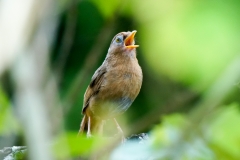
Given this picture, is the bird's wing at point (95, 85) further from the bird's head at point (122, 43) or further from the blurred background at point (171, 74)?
the blurred background at point (171, 74)

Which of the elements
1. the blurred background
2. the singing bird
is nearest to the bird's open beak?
the singing bird

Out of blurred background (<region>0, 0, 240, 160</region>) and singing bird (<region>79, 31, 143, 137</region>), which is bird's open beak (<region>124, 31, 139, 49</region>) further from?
blurred background (<region>0, 0, 240, 160</region>)

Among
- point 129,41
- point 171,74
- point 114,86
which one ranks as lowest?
point 171,74

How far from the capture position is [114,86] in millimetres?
3334

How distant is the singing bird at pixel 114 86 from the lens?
3.07m

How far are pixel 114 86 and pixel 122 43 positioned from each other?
0.30 m

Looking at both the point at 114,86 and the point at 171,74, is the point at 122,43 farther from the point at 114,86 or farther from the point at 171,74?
the point at 171,74

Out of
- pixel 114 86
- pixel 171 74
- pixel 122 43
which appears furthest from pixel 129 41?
pixel 171 74

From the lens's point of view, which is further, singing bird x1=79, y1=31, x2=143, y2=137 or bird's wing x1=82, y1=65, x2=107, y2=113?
bird's wing x1=82, y1=65, x2=107, y2=113

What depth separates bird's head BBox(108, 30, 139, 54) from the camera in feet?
10.3

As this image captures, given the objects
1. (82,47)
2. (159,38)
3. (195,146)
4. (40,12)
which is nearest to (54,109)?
(159,38)

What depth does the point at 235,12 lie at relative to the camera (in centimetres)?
102

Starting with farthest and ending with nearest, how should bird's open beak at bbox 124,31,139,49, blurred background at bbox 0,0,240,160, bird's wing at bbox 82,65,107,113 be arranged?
1. bird's wing at bbox 82,65,107,113
2. bird's open beak at bbox 124,31,139,49
3. blurred background at bbox 0,0,240,160

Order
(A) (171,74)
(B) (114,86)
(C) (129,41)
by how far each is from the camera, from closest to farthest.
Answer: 1. (A) (171,74)
2. (C) (129,41)
3. (B) (114,86)
